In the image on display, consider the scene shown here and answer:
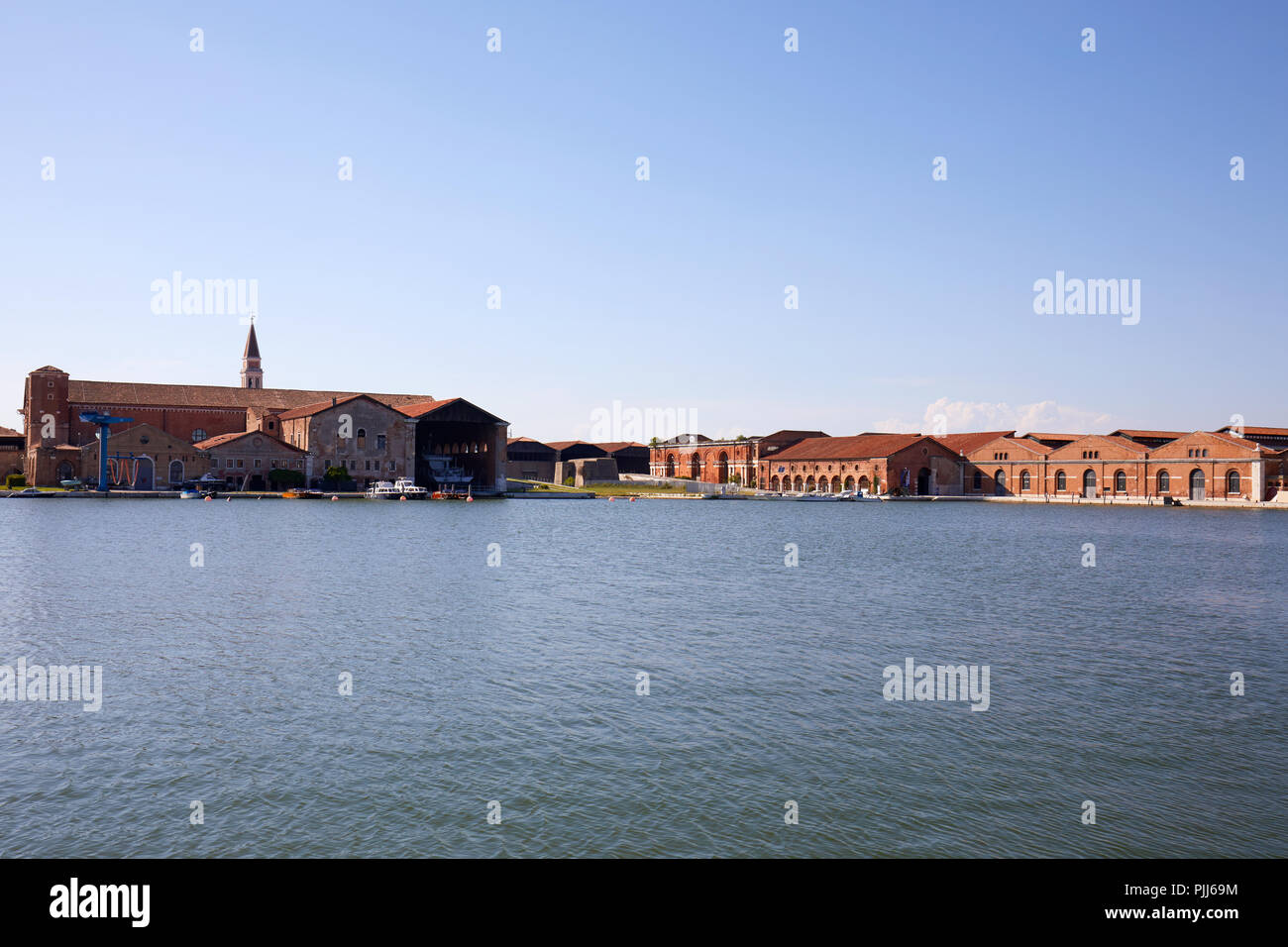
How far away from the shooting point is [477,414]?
109m

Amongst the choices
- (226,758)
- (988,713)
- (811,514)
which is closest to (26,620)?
(226,758)

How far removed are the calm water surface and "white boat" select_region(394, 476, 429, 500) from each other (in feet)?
218

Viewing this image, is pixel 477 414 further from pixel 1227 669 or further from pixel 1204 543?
pixel 1227 669

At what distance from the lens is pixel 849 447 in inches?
5512

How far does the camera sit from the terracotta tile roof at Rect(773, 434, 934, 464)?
133 m

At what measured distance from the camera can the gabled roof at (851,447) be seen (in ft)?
436

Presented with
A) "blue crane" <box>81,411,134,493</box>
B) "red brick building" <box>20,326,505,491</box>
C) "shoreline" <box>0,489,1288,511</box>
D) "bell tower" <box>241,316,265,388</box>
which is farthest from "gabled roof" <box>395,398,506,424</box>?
"bell tower" <box>241,316,265,388</box>

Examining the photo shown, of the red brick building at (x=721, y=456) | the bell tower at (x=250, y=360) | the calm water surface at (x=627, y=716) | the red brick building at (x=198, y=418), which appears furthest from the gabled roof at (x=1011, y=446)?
the bell tower at (x=250, y=360)

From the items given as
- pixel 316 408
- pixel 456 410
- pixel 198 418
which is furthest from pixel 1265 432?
pixel 198 418

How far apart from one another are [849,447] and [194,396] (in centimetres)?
9310

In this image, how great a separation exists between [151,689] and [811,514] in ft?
285

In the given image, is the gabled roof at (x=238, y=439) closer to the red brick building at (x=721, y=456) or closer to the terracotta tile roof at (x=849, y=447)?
the red brick building at (x=721, y=456)
